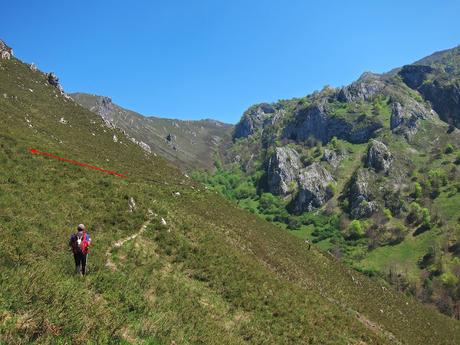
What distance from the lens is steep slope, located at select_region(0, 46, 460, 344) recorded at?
443 inches

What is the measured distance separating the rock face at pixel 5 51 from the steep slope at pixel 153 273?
2421cm

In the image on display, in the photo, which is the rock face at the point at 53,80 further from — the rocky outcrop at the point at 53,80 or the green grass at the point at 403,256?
the green grass at the point at 403,256

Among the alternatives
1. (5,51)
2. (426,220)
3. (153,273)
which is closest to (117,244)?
(153,273)

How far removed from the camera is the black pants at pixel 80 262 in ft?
51.6

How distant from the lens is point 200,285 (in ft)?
78.7

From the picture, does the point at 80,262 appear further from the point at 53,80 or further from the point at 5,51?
the point at 5,51

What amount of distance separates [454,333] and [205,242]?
123 ft

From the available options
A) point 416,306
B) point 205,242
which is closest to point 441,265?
point 416,306

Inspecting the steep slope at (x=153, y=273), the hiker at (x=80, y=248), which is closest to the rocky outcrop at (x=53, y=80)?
the steep slope at (x=153, y=273)

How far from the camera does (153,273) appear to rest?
73.0ft

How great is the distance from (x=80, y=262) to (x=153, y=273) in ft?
22.1

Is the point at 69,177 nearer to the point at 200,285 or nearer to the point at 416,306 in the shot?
the point at 200,285

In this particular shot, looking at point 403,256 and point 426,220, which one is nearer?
point 403,256

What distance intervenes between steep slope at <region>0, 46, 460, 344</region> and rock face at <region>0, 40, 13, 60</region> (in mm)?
24205
